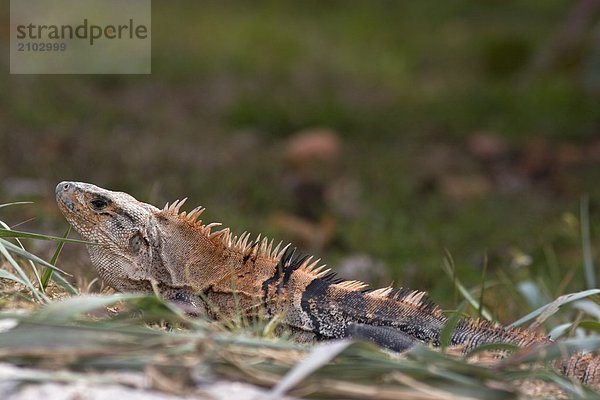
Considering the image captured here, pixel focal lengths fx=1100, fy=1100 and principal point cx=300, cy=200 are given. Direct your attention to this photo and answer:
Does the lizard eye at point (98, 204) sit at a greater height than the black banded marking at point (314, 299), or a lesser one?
greater

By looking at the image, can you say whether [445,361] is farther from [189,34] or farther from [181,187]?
[189,34]

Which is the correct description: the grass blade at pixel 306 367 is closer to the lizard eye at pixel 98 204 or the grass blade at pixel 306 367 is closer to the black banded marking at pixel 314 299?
the black banded marking at pixel 314 299

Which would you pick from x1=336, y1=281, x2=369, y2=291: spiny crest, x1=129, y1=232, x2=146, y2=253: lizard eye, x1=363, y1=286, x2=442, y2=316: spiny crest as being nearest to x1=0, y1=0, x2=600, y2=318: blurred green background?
x1=129, y1=232, x2=146, y2=253: lizard eye

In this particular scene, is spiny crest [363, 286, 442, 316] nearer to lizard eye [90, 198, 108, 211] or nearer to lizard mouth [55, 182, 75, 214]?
lizard eye [90, 198, 108, 211]

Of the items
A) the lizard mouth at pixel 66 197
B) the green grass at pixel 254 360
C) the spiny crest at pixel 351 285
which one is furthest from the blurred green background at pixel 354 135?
the green grass at pixel 254 360

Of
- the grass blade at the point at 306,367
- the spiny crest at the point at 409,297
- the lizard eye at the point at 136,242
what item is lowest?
the spiny crest at the point at 409,297

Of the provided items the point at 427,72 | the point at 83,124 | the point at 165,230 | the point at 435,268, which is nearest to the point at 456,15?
the point at 427,72

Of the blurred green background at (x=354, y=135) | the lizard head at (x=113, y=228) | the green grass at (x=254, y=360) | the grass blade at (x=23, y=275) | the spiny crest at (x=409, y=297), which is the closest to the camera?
the green grass at (x=254, y=360)

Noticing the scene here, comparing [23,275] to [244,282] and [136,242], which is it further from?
[244,282]
